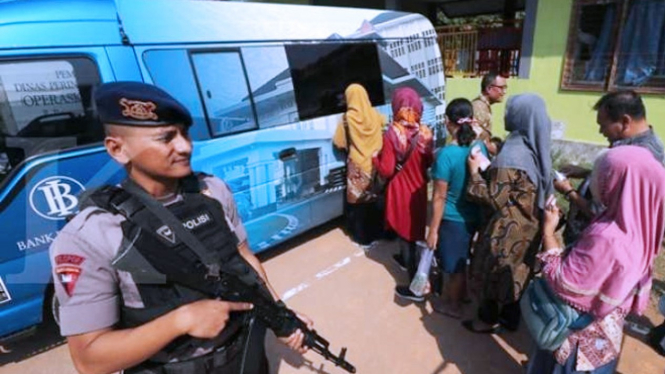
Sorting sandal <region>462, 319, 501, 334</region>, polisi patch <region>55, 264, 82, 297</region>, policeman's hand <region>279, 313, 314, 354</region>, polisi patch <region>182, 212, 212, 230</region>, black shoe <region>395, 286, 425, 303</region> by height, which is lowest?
sandal <region>462, 319, 501, 334</region>

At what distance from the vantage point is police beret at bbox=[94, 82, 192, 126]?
1.07 metres

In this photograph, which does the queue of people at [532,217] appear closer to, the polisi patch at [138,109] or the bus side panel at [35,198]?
the polisi patch at [138,109]

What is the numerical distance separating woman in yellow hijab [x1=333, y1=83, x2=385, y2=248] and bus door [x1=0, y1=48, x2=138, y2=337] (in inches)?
83.3

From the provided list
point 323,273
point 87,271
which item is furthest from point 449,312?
point 87,271

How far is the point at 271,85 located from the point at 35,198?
194 centimetres

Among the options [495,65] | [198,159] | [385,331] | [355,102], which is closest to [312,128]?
[355,102]

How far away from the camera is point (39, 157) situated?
2.28m

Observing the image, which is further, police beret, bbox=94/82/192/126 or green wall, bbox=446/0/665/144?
green wall, bbox=446/0/665/144

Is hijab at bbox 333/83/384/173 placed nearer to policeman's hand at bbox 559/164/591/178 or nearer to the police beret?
policeman's hand at bbox 559/164/591/178

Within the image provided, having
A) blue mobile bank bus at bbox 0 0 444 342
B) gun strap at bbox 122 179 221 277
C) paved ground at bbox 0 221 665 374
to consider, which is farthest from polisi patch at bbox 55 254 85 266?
paved ground at bbox 0 221 665 374

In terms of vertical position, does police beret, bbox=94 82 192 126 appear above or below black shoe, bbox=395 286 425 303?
above

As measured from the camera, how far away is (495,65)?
26.2 ft

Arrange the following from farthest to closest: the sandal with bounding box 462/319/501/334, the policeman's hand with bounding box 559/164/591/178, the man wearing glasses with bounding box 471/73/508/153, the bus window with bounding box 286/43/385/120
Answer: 1. the man wearing glasses with bounding box 471/73/508/153
2. the bus window with bounding box 286/43/385/120
3. the sandal with bounding box 462/319/501/334
4. the policeman's hand with bounding box 559/164/591/178

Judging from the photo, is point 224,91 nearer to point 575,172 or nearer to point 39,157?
point 39,157
